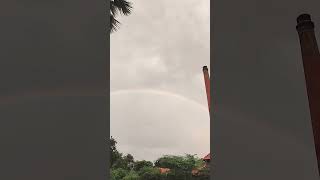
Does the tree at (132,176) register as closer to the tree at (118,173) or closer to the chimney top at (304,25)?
the tree at (118,173)

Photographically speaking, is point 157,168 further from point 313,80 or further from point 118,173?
point 313,80

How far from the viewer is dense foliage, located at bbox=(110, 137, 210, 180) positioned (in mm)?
20531

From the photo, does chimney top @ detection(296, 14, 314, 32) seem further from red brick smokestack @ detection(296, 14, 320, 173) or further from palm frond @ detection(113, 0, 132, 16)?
palm frond @ detection(113, 0, 132, 16)

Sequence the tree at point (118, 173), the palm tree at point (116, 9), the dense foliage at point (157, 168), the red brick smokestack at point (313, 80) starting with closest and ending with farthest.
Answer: the red brick smokestack at point (313, 80) < the palm tree at point (116, 9) < the tree at point (118, 173) < the dense foliage at point (157, 168)

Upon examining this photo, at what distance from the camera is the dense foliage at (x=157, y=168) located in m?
20.5

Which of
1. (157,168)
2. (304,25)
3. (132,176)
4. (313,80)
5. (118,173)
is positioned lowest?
(313,80)

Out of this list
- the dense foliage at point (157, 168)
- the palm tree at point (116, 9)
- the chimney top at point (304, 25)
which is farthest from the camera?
the dense foliage at point (157, 168)

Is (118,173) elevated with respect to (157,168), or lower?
lower

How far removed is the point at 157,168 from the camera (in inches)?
835

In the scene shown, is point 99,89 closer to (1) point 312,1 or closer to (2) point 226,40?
(2) point 226,40

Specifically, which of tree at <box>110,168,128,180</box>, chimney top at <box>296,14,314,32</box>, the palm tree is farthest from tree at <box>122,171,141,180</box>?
chimney top at <box>296,14,314,32</box>

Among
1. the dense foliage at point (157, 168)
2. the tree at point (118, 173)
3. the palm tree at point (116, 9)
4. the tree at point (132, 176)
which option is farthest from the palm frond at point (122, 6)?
the tree at point (132, 176)

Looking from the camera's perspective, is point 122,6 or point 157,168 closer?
point 122,6

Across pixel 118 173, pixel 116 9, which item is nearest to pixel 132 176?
pixel 118 173
